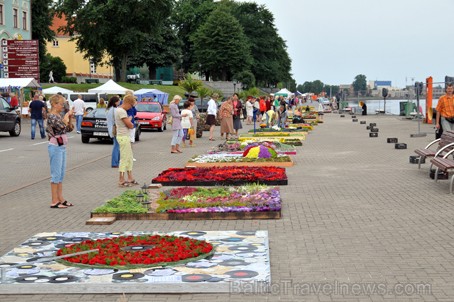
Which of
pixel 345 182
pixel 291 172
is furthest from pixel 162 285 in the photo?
pixel 291 172

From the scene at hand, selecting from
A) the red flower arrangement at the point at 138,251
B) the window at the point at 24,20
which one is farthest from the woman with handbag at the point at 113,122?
the window at the point at 24,20

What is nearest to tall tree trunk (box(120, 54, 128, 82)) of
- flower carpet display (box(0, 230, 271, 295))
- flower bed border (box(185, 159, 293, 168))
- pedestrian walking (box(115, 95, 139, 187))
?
flower bed border (box(185, 159, 293, 168))

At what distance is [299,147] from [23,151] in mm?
9116

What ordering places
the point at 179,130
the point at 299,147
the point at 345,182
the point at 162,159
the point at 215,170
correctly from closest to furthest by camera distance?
the point at 345,182 → the point at 215,170 → the point at 162,159 → the point at 179,130 → the point at 299,147

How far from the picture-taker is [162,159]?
20234mm

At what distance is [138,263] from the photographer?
23.2 feet

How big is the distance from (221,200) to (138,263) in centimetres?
411

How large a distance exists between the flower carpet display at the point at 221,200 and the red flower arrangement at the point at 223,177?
4.05ft

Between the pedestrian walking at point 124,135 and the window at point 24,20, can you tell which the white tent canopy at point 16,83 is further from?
the pedestrian walking at point 124,135

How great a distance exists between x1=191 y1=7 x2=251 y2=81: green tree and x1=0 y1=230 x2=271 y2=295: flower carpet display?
290 ft

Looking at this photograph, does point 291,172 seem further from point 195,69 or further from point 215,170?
point 195,69

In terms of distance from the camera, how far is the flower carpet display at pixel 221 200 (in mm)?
10297

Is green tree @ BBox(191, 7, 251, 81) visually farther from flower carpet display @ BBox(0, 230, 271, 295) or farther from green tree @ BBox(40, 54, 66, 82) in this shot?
flower carpet display @ BBox(0, 230, 271, 295)

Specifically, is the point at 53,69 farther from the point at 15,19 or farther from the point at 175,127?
the point at 175,127
